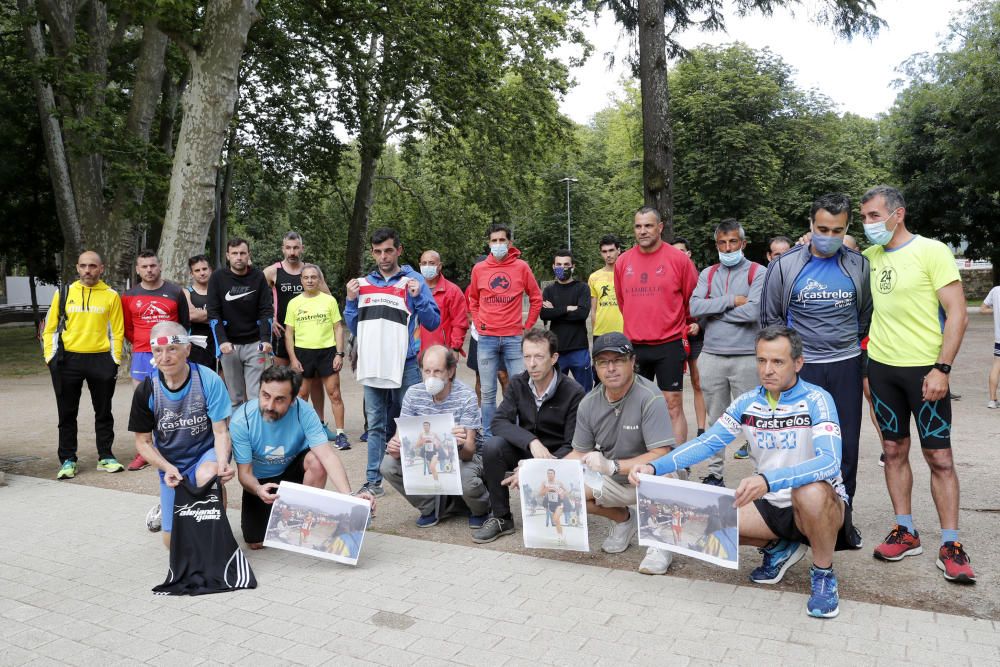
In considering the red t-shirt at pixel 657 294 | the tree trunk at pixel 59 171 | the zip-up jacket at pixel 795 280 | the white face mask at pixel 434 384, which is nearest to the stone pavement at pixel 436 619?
the white face mask at pixel 434 384

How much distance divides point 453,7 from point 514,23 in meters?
4.58

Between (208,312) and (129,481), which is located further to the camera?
(208,312)

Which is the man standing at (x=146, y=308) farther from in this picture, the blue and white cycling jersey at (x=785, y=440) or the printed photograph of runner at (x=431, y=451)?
the blue and white cycling jersey at (x=785, y=440)

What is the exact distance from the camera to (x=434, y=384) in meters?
5.50

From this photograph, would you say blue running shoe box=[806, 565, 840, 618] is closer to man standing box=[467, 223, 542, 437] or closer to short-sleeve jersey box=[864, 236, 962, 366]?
short-sleeve jersey box=[864, 236, 962, 366]

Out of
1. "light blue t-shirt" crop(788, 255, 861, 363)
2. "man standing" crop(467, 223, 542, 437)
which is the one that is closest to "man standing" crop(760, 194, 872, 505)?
"light blue t-shirt" crop(788, 255, 861, 363)

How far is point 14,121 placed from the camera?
24406 mm

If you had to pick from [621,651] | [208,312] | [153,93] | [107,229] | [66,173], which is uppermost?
[153,93]

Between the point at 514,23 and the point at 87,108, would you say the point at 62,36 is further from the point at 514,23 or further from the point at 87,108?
the point at 514,23

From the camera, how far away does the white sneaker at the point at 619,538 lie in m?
4.93

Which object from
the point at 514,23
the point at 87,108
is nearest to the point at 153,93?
the point at 87,108

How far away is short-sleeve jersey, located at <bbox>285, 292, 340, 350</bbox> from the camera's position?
8094 mm

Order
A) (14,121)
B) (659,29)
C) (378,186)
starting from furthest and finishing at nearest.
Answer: (378,186) < (14,121) < (659,29)

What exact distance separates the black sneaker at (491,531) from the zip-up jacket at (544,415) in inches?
22.7
